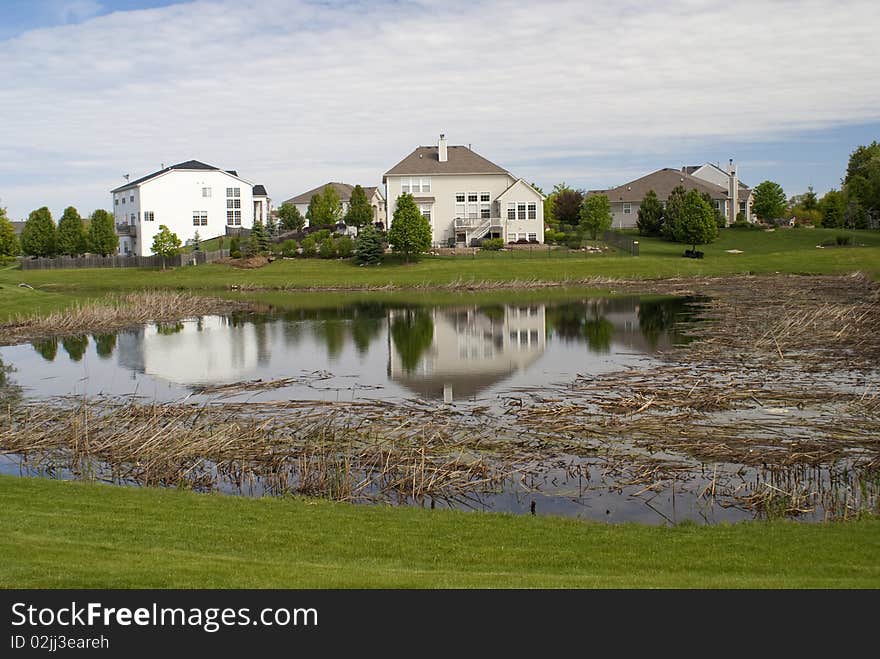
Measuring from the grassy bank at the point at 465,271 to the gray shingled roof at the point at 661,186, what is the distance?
24.5 metres

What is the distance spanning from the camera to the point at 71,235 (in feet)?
325

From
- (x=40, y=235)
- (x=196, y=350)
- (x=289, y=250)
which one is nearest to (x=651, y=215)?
(x=289, y=250)

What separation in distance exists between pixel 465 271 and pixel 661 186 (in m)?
44.8

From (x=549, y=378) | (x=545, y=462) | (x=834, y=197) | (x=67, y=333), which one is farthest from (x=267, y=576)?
(x=834, y=197)

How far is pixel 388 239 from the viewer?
82.3 metres

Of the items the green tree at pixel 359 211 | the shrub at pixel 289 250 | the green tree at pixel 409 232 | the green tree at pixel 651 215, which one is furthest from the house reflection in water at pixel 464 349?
the green tree at pixel 651 215

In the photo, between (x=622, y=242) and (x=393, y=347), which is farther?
(x=622, y=242)

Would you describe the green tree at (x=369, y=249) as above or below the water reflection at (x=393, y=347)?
above

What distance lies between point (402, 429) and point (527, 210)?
237 feet

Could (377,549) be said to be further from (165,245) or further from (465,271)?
(165,245)

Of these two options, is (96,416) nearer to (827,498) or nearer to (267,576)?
(267,576)

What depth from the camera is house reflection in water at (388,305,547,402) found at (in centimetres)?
2767

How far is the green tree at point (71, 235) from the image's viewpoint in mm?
98938

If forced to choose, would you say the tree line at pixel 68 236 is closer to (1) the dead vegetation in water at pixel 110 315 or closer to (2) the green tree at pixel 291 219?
(2) the green tree at pixel 291 219
